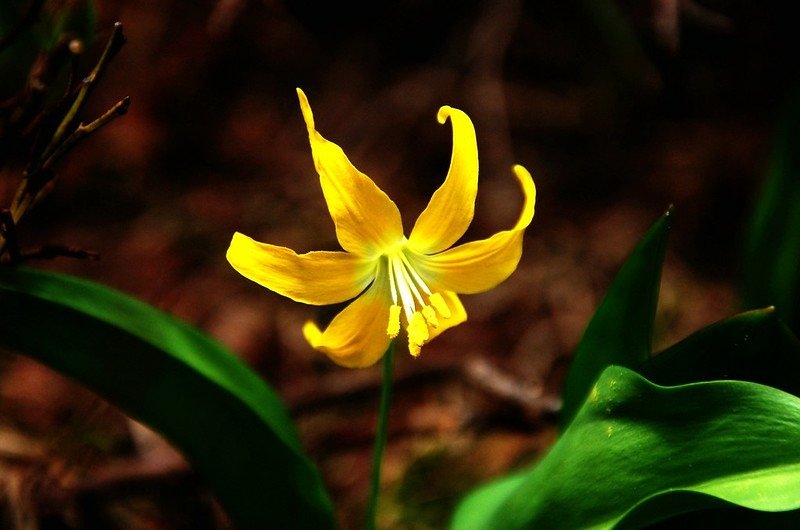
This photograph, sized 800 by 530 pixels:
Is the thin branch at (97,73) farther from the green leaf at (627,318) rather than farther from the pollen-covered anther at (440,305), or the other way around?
the green leaf at (627,318)

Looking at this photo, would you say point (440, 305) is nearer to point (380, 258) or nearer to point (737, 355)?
point (380, 258)

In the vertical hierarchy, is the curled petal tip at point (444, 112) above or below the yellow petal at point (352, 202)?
above

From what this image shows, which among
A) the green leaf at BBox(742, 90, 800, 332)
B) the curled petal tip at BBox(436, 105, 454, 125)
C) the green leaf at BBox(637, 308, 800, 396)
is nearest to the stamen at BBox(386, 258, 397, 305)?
the curled petal tip at BBox(436, 105, 454, 125)

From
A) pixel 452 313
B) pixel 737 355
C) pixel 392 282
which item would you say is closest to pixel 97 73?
pixel 392 282

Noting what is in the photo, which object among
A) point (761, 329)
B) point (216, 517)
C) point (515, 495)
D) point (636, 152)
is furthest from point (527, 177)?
point (636, 152)

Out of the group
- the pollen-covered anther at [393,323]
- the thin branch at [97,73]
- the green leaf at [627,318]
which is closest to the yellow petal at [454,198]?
the pollen-covered anther at [393,323]

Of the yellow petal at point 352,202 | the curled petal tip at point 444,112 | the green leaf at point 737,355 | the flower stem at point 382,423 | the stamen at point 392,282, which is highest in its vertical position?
the curled petal tip at point 444,112

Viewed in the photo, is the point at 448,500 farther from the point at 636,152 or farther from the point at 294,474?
the point at 636,152
